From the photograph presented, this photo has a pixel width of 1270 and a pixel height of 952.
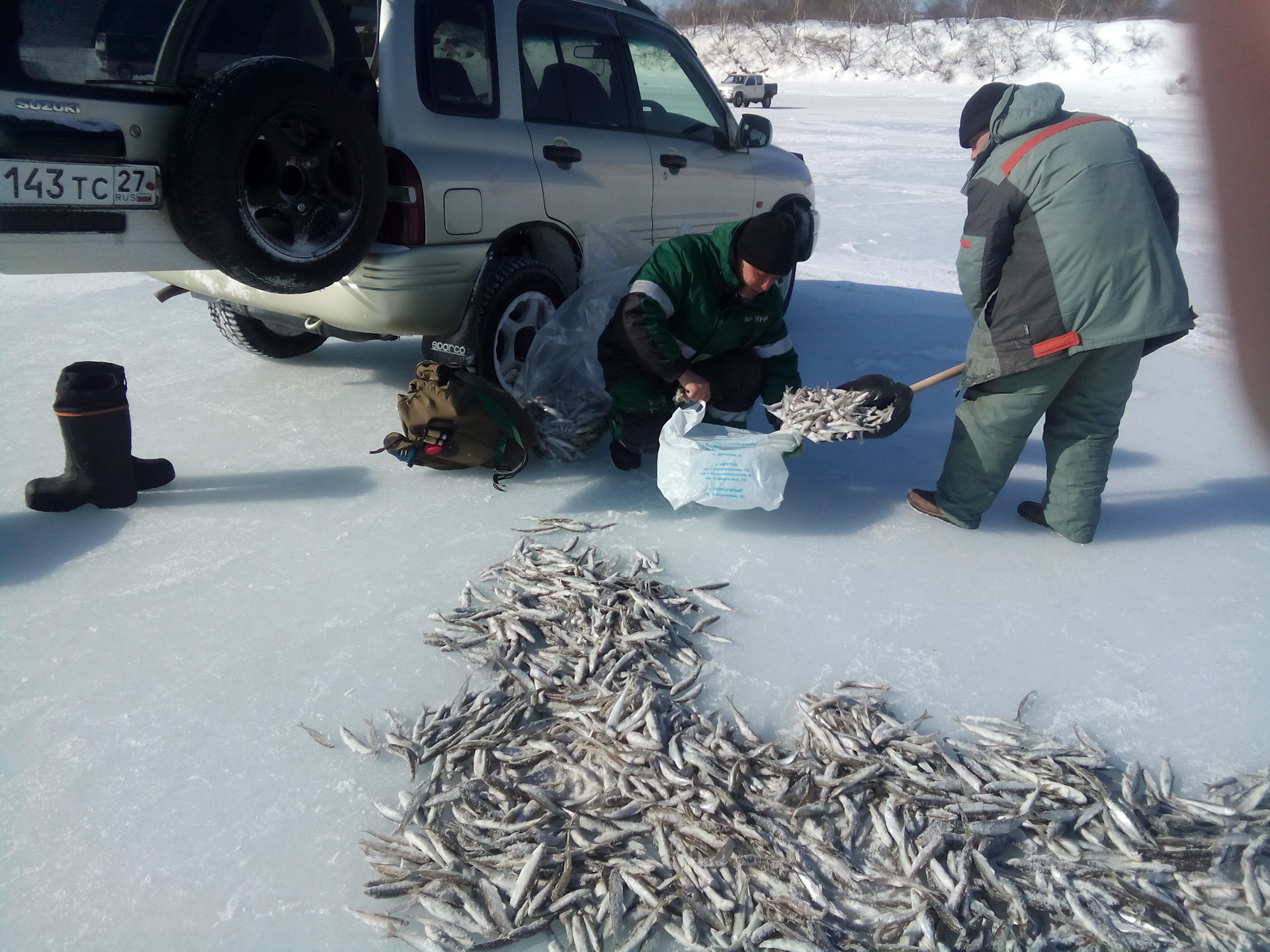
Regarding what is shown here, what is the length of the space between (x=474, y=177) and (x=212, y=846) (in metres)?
3.17

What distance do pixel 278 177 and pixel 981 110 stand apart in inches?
118

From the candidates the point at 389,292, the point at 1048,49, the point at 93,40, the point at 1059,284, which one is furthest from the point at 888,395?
the point at 1048,49

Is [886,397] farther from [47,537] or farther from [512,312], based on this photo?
[47,537]

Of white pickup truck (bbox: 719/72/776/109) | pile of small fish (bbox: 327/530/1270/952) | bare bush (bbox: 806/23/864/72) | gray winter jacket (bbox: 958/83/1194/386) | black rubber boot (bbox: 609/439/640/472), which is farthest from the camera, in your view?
bare bush (bbox: 806/23/864/72)

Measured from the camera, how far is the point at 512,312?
4.56 metres

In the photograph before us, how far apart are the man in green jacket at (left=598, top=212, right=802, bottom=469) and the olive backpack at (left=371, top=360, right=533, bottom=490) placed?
529 mm

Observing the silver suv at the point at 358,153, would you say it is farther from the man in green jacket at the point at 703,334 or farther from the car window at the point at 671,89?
the man in green jacket at the point at 703,334

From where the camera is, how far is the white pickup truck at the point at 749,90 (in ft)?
97.4

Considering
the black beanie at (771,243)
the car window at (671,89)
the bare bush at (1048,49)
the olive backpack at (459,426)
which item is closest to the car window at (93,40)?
the olive backpack at (459,426)

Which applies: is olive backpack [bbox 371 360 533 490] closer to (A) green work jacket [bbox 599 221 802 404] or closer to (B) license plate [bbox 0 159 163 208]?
(A) green work jacket [bbox 599 221 802 404]

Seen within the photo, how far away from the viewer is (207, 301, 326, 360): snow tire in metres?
5.31

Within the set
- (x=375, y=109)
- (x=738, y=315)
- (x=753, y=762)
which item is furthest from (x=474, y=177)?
(x=753, y=762)

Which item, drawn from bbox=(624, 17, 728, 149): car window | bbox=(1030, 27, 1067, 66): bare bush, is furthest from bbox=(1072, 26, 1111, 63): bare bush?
bbox=(624, 17, 728, 149): car window

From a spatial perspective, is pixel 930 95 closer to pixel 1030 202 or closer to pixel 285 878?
pixel 1030 202
